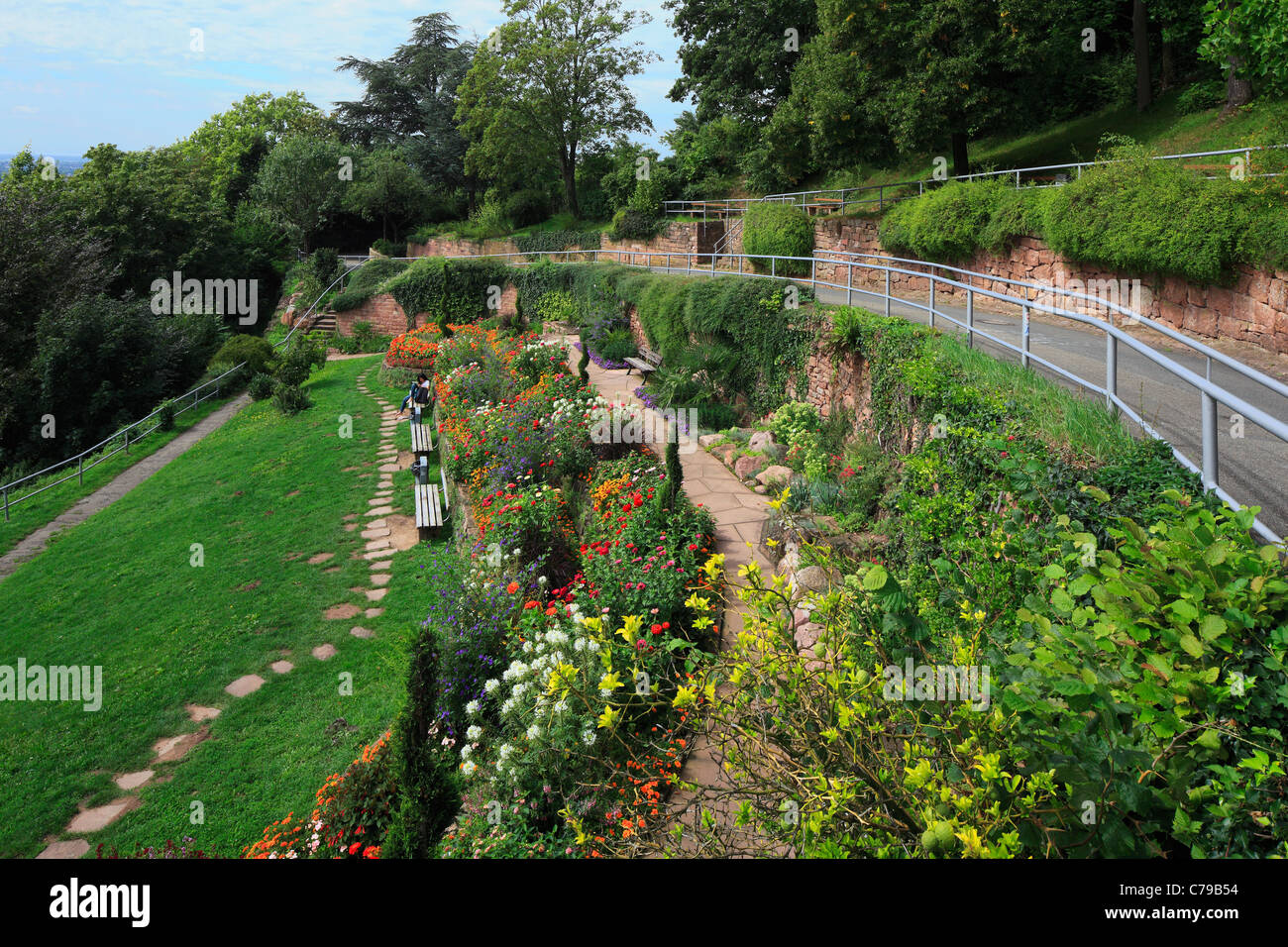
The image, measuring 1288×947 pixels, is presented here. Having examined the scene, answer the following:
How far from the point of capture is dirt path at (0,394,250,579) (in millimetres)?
12992

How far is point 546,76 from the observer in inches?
1396

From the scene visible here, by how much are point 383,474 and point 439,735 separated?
29.4 feet

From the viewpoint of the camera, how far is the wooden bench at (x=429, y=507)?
1123 centimetres

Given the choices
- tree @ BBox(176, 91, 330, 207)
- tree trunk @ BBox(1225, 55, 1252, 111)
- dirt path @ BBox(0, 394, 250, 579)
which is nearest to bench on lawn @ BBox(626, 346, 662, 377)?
dirt path @ BBox(0, 394, 250, 579)

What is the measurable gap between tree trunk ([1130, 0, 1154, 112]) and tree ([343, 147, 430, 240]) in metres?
35.4

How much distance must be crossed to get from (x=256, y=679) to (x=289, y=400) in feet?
43.3

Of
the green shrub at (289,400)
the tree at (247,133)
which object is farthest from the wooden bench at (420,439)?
the tree at (247,133)

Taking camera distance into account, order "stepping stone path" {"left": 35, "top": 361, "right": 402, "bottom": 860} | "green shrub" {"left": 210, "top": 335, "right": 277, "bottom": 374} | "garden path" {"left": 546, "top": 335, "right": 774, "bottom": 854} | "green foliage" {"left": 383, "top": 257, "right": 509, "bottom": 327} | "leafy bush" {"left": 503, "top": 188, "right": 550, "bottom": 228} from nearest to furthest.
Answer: "garden path" {"left": 546, "top": 335, "right": 774, "bottom": 854}, "stepping stone path" {"left": 35, "top": 361, "right": 402, "bottom": 860}, "green shrub" {"left": 210, "top": 335, "right": 277, "bottom": 374}, "green foliage" {"left": 383, "top": 257, "right": 509, "bottom": 327}, "leafy bush" {"left": 503, "top": 188, "right": 550, "bottom": 228}

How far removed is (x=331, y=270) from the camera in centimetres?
3709

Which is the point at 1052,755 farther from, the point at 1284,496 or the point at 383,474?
the point at 383,474

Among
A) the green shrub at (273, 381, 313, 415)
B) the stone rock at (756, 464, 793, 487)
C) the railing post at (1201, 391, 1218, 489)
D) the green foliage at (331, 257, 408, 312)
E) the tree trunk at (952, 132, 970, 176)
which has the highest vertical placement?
the tree trunk at (952, 132, 970, 176)

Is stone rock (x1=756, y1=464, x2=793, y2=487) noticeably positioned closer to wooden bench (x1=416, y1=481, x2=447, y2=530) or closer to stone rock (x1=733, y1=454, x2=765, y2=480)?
stone rock (x1=733, y1=454, x2=765, y2=480)

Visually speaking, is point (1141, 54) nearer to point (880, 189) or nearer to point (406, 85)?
point (880, 189)

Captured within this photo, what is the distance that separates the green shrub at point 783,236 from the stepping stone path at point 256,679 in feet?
34.0
